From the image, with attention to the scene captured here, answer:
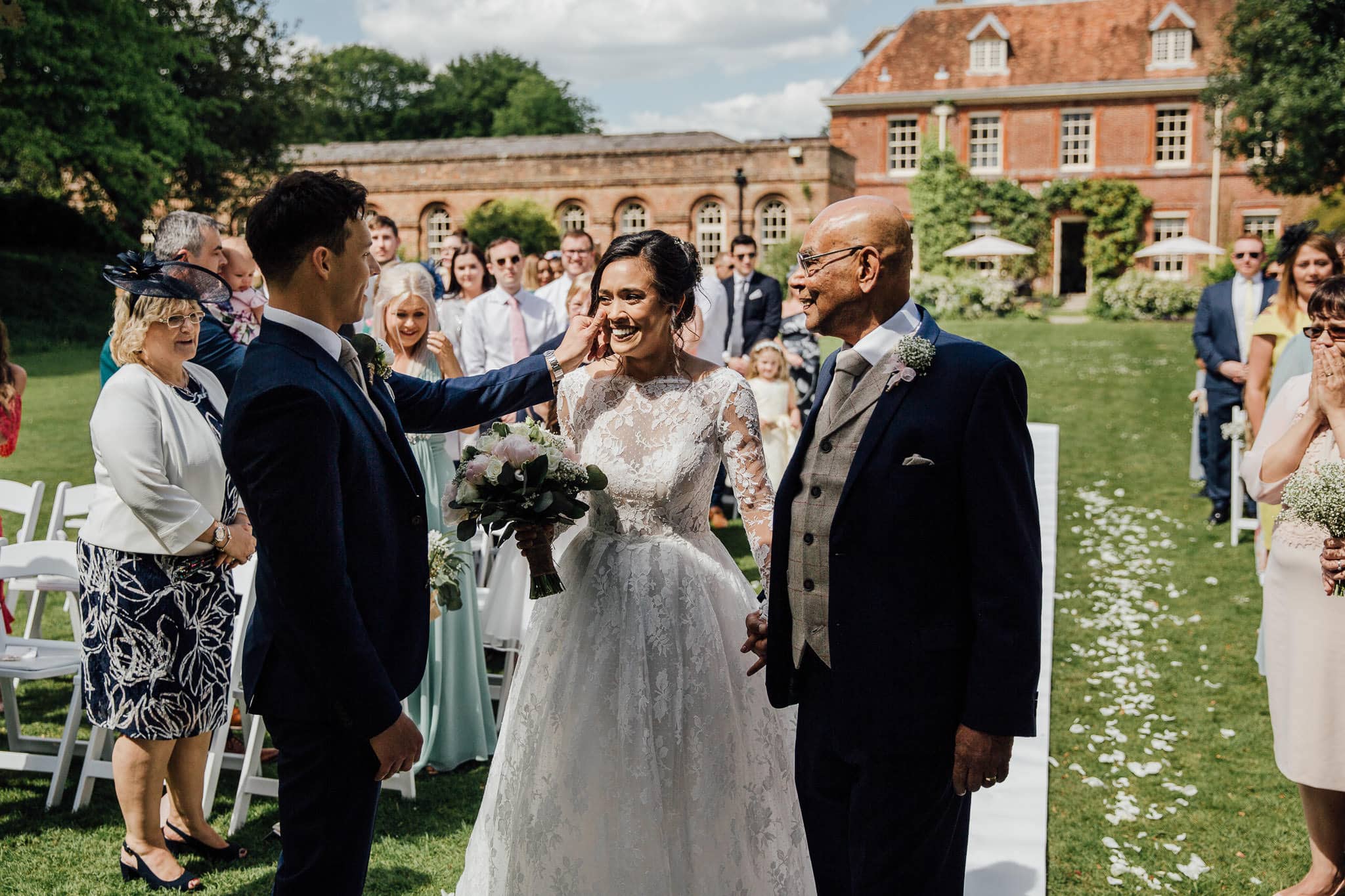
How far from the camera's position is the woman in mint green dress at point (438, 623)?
558 centimetres

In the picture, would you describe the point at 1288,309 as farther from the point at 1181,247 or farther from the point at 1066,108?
the point at 1066,108

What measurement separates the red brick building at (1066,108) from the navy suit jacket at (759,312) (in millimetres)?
32063

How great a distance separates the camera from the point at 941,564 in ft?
9.20

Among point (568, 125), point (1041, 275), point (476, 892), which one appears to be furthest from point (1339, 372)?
point (568, 125)

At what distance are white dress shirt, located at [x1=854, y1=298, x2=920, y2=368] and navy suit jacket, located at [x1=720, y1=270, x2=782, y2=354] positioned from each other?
8.18 metres

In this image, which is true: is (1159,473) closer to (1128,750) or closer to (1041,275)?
(1128,750)

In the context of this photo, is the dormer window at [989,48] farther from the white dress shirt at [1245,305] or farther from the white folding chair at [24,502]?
the white folding chair at [24,502]

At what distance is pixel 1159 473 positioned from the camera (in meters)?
12.9

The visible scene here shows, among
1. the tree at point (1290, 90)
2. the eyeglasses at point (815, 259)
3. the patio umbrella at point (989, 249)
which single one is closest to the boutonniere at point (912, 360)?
the eyeglasses at point (815, 259)

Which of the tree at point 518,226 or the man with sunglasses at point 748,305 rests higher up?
the tree at point 518,226

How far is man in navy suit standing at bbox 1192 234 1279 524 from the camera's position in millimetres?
9500

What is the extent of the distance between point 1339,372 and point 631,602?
8.50 ft

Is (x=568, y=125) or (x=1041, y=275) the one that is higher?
(x=568, y=125)
